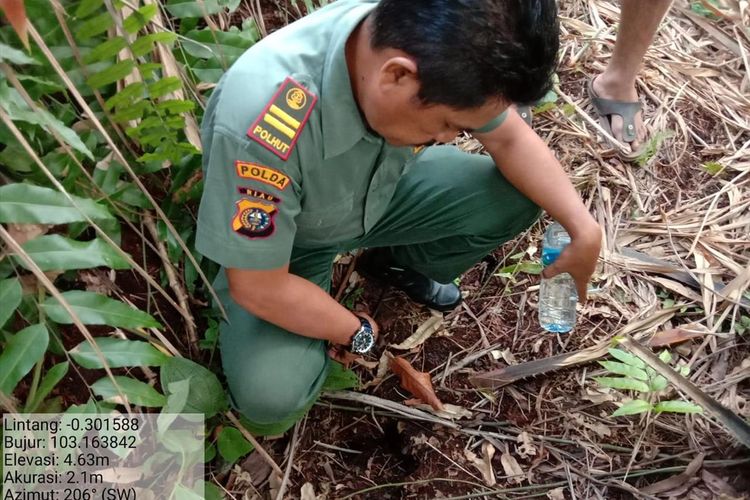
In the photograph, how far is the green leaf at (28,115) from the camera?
104 cm

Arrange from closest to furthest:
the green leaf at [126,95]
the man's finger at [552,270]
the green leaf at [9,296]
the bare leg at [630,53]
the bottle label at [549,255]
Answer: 1. the green leaf at [9,296]
2. the green leaf at [126,95]
3. the man's finger at [552,270]
4. the bottle label at [549,255]
5. the bare leg at [630,53]

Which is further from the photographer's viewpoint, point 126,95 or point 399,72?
point 126,95

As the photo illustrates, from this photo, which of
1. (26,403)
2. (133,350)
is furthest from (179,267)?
(26,403)

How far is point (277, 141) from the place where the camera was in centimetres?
118

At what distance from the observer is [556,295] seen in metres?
2.02

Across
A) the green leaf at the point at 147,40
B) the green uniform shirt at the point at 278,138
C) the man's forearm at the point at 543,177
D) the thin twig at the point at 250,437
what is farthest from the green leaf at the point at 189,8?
the thin twig at the point at 250,437

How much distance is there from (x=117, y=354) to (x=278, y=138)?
541mm

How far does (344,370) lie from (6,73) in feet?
3.44

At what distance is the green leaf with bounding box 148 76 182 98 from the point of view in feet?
4.44

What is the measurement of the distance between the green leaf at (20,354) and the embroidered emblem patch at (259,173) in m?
0.46

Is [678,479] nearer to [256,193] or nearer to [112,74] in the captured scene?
[256,193]

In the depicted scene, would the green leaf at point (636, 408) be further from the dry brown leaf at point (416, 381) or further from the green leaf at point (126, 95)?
the green leaf at point (126, 95)

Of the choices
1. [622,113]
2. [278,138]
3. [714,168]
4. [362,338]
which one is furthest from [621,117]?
[278,138]

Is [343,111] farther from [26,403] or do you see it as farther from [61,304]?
[26,403]
